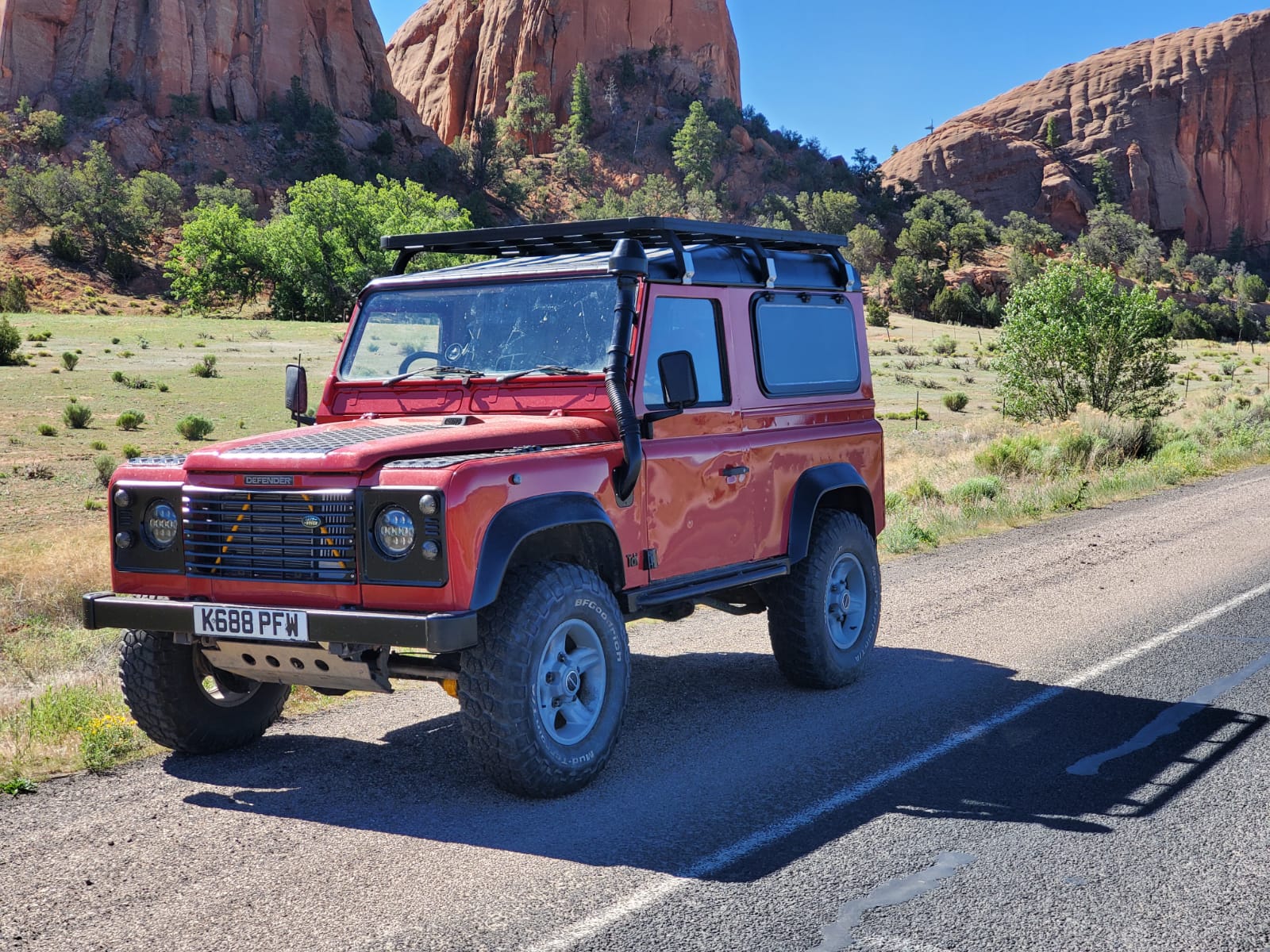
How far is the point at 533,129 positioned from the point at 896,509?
142555 mm

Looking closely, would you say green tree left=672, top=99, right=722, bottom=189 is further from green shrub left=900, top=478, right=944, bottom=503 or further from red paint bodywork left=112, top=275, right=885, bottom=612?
red paint bodywork left=112, top=275, right=885, bottom=612

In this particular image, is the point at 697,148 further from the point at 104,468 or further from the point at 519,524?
the point at 519,524

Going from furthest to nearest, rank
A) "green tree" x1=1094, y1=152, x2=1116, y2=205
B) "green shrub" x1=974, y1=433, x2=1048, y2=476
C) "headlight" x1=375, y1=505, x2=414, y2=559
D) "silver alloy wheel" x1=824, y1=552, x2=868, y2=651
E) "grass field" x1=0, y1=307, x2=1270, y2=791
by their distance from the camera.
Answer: "green tree" x1=1094, y1=152, x2=1116, y2=205 → "green shrub" x1=974, y1=433, x2=1048, y2=476 → "silver alloy wheel" x1=824, y1=552, x2=868, y2=651 → "grass field" x1=0, y1=307, x2=1270, y2=791 → "headlight" x1=375, y1=505, x2=414, y2=559

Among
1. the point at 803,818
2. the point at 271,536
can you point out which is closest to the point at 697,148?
the point at 271,536

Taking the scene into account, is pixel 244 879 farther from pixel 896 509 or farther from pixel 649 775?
pixel 896 509

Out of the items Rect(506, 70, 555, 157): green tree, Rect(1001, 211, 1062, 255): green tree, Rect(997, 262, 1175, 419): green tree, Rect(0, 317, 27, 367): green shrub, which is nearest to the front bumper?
Rect(997, 262, 1175, 419): green tree

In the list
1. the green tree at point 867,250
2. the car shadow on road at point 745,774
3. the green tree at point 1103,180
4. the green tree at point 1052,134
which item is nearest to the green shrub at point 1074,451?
the car shadow on road at point 745,774

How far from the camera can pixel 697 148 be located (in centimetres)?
13650

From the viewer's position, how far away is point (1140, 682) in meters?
7.30

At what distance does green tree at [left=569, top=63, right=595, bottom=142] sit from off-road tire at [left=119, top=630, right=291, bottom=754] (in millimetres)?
146252

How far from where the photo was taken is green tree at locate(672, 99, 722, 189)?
441ft

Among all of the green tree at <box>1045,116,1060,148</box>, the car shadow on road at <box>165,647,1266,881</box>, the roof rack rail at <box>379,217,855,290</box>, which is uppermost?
the green tree at <box>1045,116,1060,148</box>

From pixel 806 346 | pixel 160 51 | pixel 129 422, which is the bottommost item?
pixel 129 422

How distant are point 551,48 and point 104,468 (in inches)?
5836
